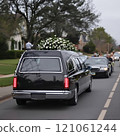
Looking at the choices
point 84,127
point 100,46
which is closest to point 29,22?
point 84,127

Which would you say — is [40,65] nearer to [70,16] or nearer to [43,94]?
[43,94]

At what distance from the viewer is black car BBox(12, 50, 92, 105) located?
10055mm

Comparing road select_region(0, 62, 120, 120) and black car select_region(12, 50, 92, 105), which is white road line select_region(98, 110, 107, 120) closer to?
road select_region(0, 62, 120, 120)

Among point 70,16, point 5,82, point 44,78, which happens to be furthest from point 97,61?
point 70,16

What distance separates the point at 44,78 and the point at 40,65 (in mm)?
506

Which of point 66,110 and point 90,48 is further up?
point 90,48

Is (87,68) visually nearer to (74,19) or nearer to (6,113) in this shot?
(6,113)

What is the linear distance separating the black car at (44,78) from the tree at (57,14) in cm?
3244

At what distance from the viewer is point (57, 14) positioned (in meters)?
43.5

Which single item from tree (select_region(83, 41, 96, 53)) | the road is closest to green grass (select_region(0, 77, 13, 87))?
the road

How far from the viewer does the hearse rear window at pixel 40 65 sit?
33.8ft

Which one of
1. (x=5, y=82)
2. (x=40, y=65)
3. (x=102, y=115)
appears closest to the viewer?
(x=102, y=115)

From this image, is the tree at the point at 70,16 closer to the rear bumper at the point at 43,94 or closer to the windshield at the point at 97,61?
the windshield at the point at 97,61

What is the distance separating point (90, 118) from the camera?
8656 mm
